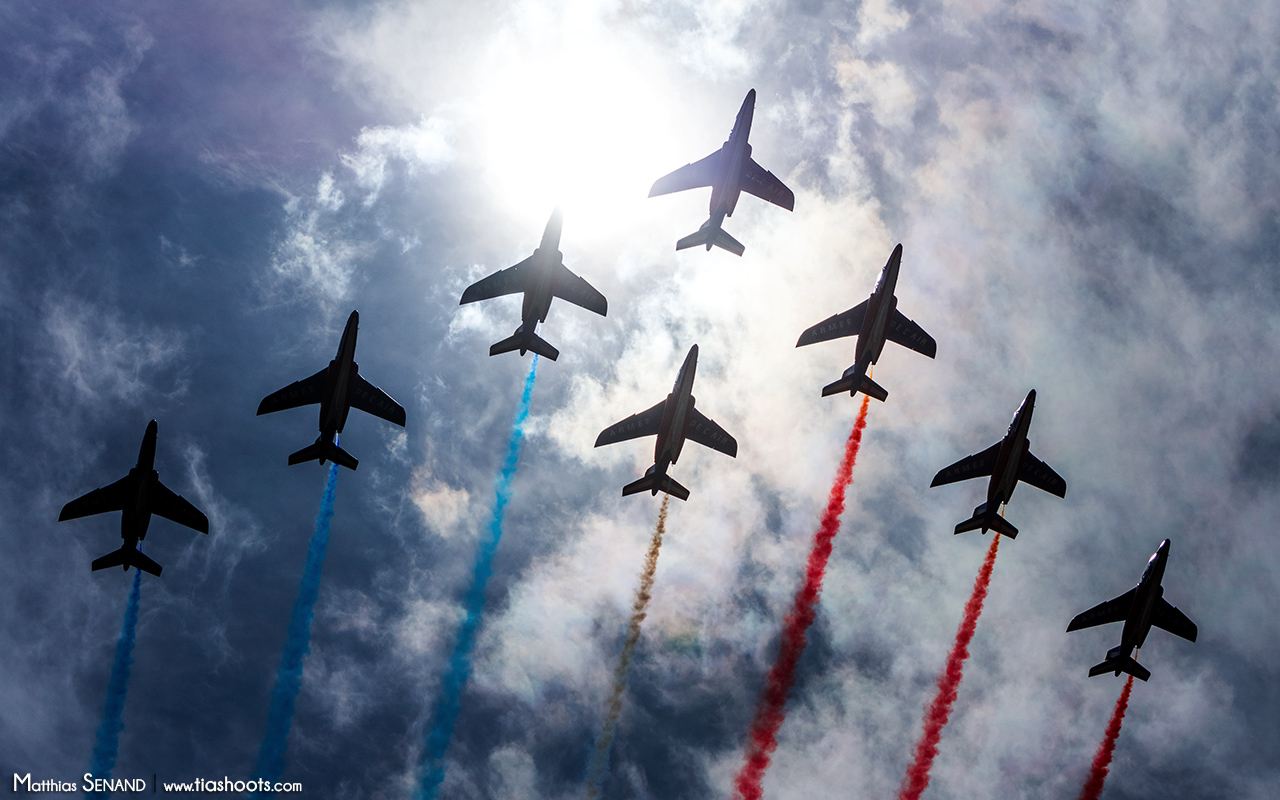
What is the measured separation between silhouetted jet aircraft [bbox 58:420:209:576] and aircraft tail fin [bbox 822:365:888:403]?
68.0m

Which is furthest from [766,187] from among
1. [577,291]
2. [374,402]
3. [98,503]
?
[98,503]

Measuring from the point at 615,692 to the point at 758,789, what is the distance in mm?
18080

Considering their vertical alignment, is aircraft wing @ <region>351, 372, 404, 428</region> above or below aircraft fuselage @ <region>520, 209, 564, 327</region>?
below

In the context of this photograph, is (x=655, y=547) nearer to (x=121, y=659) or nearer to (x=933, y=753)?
(x=933, y=753)

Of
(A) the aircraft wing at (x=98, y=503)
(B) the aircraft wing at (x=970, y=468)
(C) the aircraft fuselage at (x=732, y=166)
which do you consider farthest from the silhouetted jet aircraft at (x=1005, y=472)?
(A) the aircraft wing at (x=98, y=503)

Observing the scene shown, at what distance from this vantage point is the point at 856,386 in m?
94.9

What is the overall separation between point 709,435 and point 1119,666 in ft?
160

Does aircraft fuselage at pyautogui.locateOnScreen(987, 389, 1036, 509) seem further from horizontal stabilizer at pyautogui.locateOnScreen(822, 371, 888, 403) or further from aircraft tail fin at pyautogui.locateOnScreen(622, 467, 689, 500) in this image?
aircraft tail fin at pyautogui.locateOnScreen(622, 467, 689, 500)

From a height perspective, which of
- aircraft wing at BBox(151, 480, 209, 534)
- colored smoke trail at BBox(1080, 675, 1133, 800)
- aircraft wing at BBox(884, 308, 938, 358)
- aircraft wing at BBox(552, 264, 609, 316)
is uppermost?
aircraft wing at BBox(552, 264, 609, 316)

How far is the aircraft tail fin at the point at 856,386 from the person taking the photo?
94875 mm

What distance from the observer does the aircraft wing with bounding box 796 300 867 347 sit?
9944 cm

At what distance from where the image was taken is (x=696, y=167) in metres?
109

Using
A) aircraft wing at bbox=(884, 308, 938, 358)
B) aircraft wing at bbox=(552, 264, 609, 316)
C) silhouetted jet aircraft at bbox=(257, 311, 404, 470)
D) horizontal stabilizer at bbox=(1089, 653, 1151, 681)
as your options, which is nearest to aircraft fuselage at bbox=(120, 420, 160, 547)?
silhouetted jet aircraft at bbox=(257, 311, 404, 470)

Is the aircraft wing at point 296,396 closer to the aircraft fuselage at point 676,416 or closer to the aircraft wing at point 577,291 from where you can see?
the aircraft wing at point 577,291
